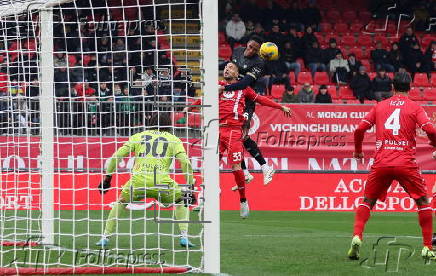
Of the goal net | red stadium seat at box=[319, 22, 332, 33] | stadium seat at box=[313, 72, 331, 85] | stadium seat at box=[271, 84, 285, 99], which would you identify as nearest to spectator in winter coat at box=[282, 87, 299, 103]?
stadium seat at box=[271, 84, 285, 99]

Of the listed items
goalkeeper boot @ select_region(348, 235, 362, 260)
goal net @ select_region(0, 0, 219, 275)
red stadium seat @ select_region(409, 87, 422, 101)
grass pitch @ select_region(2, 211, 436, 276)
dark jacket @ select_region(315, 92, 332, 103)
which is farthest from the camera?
red stadium seat @ select_region(409, 87, 422, 101)

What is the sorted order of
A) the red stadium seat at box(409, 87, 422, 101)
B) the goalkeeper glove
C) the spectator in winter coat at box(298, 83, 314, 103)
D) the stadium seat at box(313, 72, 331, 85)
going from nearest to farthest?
the goalkeeper glove
the spectator in winter coat at box(298, 83, 314, 103)
the red stadium seat at box(409, 87, 422, 101)
the stadium seat at box(313, 72, 331, 85)

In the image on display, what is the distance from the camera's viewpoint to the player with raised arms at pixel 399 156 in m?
10.4

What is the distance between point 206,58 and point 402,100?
2.58 meters

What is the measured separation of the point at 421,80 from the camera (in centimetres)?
2828

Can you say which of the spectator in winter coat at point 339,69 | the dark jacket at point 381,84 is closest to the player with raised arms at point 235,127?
the dark jacket at point 381,84

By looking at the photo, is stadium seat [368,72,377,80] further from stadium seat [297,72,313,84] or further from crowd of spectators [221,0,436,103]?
stadium seat [297,72,313,84]

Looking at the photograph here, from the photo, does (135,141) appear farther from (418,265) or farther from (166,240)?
(418,265)

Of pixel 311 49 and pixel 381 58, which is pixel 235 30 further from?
pixel 381 58

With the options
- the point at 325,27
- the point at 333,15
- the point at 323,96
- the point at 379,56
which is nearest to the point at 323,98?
the point at 323,96

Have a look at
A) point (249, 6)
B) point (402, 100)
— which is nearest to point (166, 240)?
point (402, 100)

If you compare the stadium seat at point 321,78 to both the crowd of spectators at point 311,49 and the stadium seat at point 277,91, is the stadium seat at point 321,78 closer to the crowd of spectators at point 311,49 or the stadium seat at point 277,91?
the crowd of spectators at point 311,49

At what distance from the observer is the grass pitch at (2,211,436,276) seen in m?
9.81

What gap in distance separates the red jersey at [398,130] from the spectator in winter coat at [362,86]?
15.4 meters
